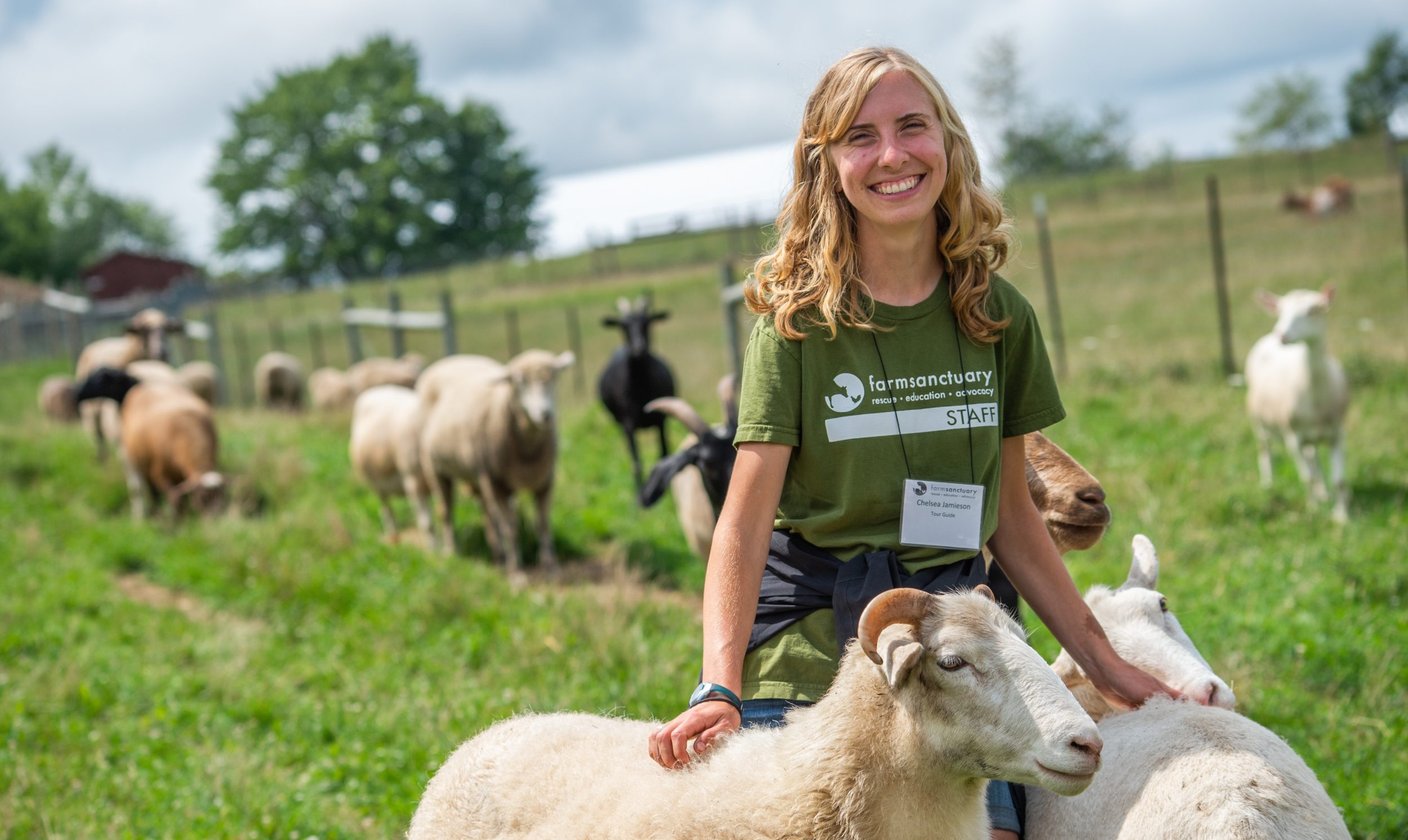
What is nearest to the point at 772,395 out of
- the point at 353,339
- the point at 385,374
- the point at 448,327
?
the point at 448,327

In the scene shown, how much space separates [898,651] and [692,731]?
516mm

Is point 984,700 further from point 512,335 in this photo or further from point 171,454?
point 512,335

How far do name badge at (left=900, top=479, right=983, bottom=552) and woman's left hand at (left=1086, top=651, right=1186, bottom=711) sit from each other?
522 mm

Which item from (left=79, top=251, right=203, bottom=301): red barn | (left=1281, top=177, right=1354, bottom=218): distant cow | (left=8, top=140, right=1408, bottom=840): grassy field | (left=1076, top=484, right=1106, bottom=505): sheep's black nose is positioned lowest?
(left=8, top=140, right=1408, bottom=840): grassy field

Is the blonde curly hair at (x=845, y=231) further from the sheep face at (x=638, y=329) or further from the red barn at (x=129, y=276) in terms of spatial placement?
the red barn at (x=129, y=276)

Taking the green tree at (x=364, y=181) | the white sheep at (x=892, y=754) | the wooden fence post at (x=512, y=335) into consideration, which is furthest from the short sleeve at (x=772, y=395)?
the green tree at (x=364, y=181)

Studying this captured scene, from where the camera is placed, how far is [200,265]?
66188 mm

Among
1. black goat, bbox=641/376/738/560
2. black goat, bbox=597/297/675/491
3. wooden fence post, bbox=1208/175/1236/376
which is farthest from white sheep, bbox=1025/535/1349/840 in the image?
wooden fence post, bbox=1208/175/1236/376

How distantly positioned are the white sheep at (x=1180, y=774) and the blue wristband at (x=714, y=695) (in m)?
0.83

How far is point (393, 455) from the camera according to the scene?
1021 cm

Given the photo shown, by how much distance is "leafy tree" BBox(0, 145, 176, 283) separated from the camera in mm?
60406

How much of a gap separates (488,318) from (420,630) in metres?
22.6

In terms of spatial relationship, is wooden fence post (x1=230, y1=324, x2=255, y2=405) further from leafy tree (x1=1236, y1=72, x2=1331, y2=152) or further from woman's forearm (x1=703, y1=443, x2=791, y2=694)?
leafy tree (x1=1236, y1=72, x2=1331, y2=152)

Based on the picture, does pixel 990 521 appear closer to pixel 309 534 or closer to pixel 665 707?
pixel 665 707
